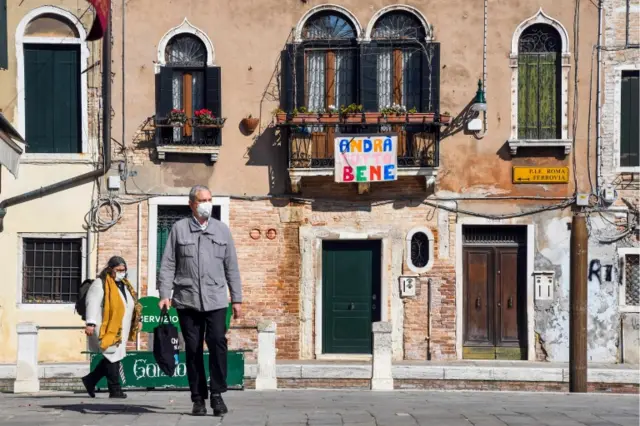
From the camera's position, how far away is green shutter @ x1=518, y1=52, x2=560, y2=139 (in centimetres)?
2291

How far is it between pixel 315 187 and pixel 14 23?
18.8 ft

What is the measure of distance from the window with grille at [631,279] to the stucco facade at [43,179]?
29.5 ft

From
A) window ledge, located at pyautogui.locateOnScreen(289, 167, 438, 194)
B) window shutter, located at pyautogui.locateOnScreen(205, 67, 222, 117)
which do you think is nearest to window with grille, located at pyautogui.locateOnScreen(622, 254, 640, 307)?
window ledge, located at pyautogui.locateOnScreen(289, 167, 438, 194)

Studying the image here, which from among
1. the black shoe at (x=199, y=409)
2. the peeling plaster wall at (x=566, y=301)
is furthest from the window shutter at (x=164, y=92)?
the black shoe at (x=199, y=409)

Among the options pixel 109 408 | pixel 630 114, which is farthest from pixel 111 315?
pixel 630 114

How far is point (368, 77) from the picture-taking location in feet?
74.5

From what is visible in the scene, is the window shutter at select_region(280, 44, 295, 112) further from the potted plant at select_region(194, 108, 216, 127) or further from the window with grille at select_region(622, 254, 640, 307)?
the window with grille at select_region(622, 254, 640, 307)

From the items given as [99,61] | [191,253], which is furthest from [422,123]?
[191,253]

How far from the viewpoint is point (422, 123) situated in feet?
73.2

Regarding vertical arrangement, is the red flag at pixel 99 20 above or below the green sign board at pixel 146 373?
above

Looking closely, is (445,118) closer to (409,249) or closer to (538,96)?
(538,96)

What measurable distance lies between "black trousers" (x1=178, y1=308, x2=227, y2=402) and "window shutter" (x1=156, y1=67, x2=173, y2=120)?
496 inches

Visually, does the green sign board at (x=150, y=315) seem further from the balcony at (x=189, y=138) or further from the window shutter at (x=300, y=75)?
the window shutter at (x=300, y=75)

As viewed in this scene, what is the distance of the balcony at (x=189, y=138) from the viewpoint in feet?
74.1
